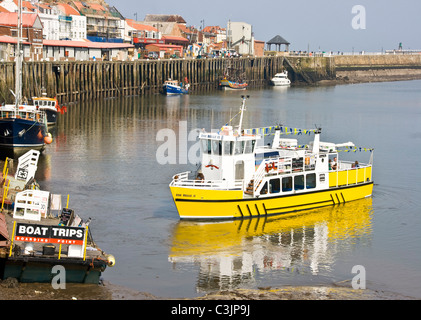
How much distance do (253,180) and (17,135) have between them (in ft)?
62.2

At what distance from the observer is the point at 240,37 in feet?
559

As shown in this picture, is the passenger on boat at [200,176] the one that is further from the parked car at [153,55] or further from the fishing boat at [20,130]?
the parked car at [153,55]

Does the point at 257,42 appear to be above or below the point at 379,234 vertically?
above

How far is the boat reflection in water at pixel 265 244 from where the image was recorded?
24688mm

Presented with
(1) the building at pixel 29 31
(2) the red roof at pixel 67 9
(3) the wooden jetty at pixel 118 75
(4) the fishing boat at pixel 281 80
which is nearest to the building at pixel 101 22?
(2) the red roof at pixel 67 9

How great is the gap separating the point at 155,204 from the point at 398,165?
1998 centimetres

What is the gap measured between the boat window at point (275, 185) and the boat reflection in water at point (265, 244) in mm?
1275

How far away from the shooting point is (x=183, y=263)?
25.4 metres

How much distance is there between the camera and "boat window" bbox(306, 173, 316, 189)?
1318 inches

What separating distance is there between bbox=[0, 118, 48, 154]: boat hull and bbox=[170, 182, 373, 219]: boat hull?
Answer: 1807 centimetres

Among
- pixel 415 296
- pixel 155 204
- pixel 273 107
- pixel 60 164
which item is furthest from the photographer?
pixel 273 107

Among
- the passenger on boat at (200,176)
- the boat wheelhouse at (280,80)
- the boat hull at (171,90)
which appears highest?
the boat wheelhouse at (280,80)
